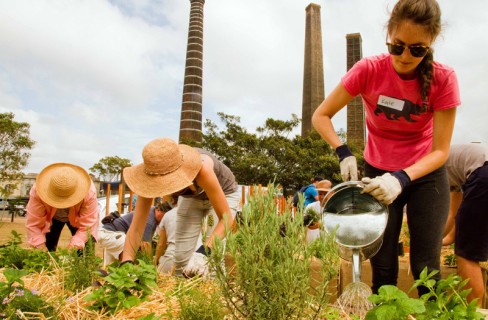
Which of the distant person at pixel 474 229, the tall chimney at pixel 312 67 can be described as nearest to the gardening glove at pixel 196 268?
the distant person at pixel 474 229

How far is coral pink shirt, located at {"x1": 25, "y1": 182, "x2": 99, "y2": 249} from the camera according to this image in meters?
3.29

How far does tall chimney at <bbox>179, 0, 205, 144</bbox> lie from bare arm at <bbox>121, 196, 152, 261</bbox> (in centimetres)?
3098

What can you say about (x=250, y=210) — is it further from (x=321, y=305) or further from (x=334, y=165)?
(x=334, y=165)

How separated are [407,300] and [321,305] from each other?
0.22 m

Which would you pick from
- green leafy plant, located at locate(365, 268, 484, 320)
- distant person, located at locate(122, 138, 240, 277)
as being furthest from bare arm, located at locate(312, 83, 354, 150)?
green leafy plant, located at locate(365, 268, 484, 320)

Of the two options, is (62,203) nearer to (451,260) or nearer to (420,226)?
(420,226)

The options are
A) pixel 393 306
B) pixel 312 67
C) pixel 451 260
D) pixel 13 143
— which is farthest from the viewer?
pixel 312 67

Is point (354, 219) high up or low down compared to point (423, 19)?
down

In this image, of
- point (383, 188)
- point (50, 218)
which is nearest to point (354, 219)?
point (383, 188)

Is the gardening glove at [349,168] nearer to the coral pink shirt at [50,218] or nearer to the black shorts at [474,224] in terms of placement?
the black shorts at [474,224]

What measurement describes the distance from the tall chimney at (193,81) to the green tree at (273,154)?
6.44 metres

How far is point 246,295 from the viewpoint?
1109 mm

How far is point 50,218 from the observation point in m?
3.55

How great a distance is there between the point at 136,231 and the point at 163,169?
375 millimetres
